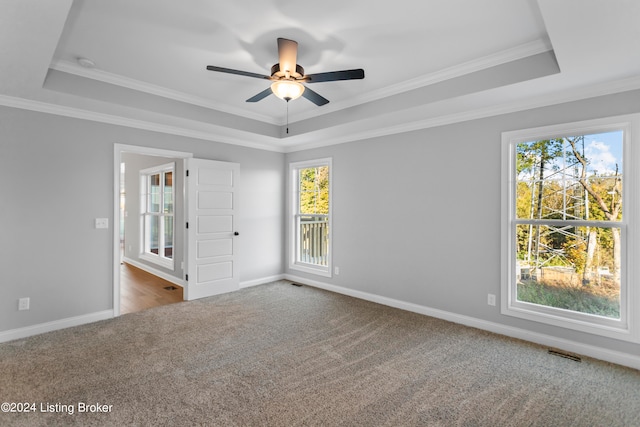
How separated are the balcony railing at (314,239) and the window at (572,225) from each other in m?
2.77

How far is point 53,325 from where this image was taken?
3.48 m

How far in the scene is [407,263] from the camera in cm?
421

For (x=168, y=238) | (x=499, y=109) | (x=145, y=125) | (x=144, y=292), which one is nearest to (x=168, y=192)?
(x=168, y=238)

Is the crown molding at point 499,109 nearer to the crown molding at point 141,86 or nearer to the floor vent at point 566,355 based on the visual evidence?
the crown molding at point 141,86

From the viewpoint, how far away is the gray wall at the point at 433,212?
3.37 meters

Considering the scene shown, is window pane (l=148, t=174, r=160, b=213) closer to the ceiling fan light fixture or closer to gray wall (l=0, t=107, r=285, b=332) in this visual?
gray wall (l=0, t=107, r=285, b=332)

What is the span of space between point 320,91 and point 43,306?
12.9 ft

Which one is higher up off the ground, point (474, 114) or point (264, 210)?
point (474, 114)

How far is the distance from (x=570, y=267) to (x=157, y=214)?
6512 mm

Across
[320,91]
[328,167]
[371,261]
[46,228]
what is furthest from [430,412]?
[46,228]

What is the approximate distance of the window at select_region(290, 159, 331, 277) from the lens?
531cm

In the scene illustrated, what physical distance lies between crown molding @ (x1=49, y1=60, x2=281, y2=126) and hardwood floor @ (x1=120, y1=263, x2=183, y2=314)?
2.78 m

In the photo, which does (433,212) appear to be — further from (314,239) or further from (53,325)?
(53,325)

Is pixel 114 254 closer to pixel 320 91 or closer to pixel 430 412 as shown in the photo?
pixel 320 91
